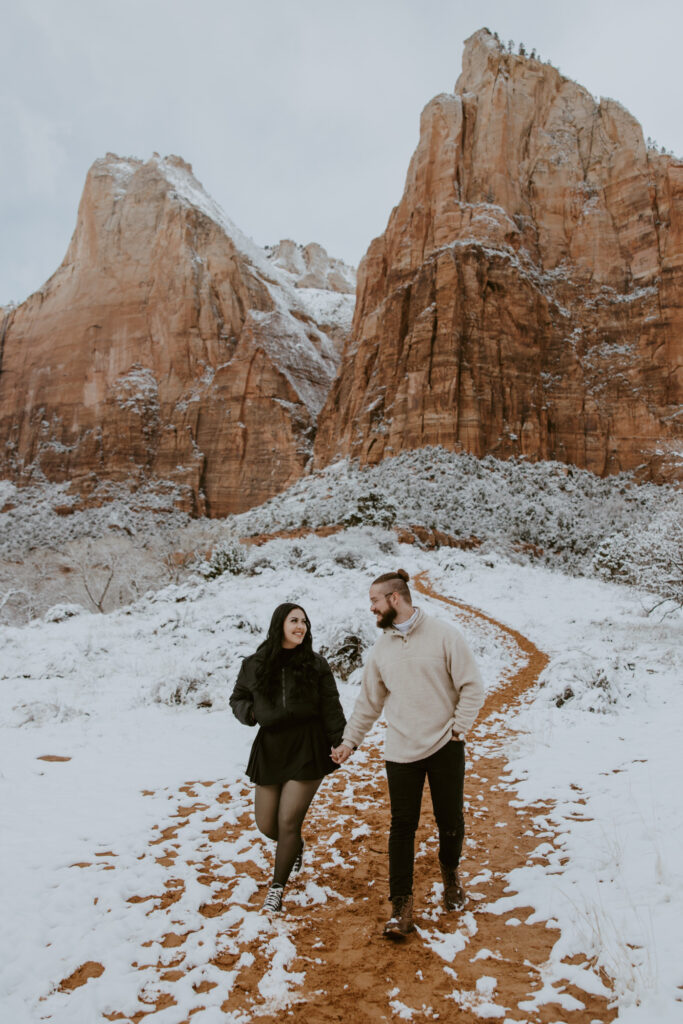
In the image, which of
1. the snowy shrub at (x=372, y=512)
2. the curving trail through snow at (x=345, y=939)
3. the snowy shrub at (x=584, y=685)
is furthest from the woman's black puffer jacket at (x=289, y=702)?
the snowy shrub at (x=372, y=512)

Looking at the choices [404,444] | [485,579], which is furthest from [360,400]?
[485,579]

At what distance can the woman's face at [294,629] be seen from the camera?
11.4 ft

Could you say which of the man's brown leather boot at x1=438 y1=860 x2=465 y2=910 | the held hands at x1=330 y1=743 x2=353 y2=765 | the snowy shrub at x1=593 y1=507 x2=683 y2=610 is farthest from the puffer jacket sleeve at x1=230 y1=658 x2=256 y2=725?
the snowy shrub at x1=593 y1=507 x2=683 y2=610

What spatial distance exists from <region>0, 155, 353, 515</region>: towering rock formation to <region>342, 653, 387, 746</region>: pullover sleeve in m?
52.7

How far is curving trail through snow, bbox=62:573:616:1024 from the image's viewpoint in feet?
8.44

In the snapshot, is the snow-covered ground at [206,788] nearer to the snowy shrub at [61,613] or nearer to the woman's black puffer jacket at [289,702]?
the woman's black puffer jacket at [289,702]

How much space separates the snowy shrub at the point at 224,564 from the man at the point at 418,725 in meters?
18.3

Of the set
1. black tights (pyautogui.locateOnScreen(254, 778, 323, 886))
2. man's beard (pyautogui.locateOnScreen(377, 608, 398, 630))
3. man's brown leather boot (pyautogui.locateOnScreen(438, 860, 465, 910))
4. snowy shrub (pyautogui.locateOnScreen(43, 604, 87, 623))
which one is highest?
man's beard (pyautogui.locateOnScreen(377, 608, 398, 630))

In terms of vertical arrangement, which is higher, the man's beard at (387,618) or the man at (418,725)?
the man's beard at (387,618)

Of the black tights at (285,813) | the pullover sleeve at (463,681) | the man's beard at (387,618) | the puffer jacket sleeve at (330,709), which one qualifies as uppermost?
the man's beard at (387,618)

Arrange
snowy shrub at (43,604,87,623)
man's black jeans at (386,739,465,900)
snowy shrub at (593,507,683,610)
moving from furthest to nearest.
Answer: snowy shrub at (43,604,87,623) → snowy shrub at (593,507,683,610) → man's black jeans at (386,739,465,900)

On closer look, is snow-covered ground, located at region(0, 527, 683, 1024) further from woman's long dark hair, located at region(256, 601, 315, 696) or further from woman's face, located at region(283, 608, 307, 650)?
woman's face, located at region(283, 608, 307, 650)

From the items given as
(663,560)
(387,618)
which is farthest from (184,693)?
(663,560)

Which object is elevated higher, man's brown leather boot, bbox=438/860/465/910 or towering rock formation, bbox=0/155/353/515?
towering rock formation, bbox=0/155/353/515
